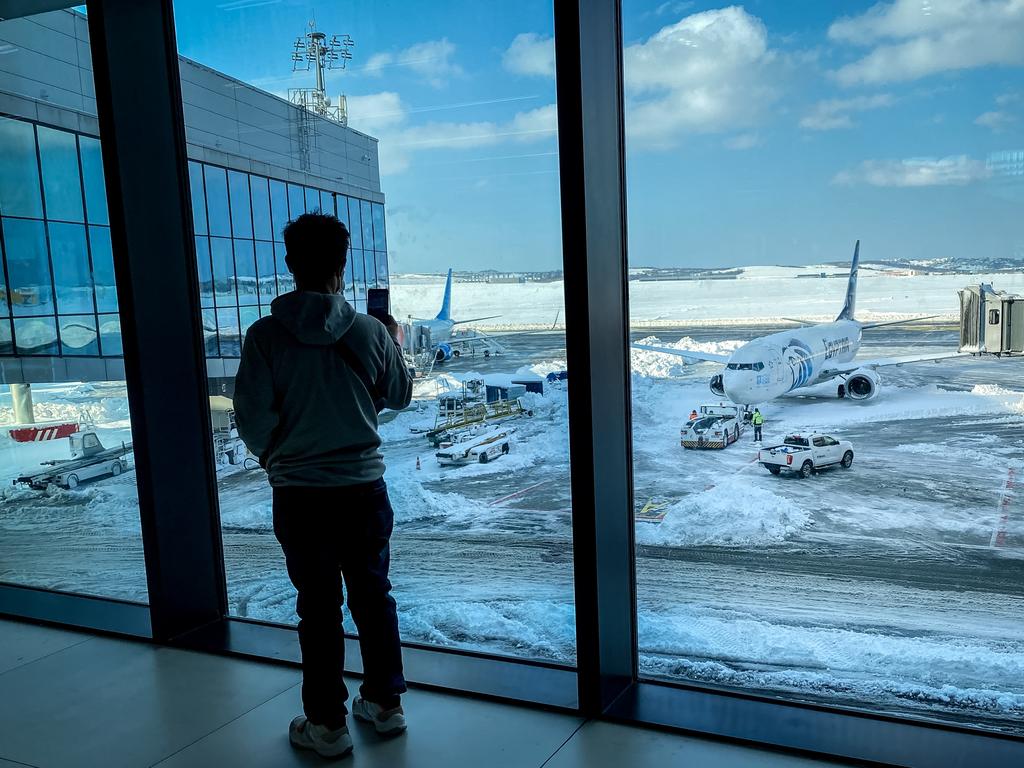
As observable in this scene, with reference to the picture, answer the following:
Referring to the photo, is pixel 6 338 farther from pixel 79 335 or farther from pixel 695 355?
pixel 695 355

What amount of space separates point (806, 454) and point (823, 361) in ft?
1.30

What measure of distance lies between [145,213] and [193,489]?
3.43 feet

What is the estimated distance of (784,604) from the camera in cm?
236

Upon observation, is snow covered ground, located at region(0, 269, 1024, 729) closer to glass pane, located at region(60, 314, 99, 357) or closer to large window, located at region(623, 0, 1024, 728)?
large window, located at region(623, 0, 1024, 728)

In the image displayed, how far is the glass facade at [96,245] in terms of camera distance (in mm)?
2975

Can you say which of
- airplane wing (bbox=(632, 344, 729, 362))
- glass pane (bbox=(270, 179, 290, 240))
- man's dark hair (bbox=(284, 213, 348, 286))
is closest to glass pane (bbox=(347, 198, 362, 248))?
glass pane (bbox=(270, 179, 290, 240))

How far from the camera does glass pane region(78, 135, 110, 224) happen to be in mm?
3418

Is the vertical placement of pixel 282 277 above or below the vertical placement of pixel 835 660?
above

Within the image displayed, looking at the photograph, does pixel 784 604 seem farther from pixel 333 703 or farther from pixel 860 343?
pixel 333 703

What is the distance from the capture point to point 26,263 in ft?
12.7

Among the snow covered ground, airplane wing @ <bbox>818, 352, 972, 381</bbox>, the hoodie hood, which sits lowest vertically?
the snow covered ground

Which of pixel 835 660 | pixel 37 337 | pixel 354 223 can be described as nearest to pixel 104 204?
pixel 37 337

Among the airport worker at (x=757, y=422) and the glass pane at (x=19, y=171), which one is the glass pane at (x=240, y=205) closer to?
the glass pane at (x=19, y=171)

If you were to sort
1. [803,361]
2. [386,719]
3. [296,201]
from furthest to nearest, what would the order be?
[296,201], [803,361], [386,719]
